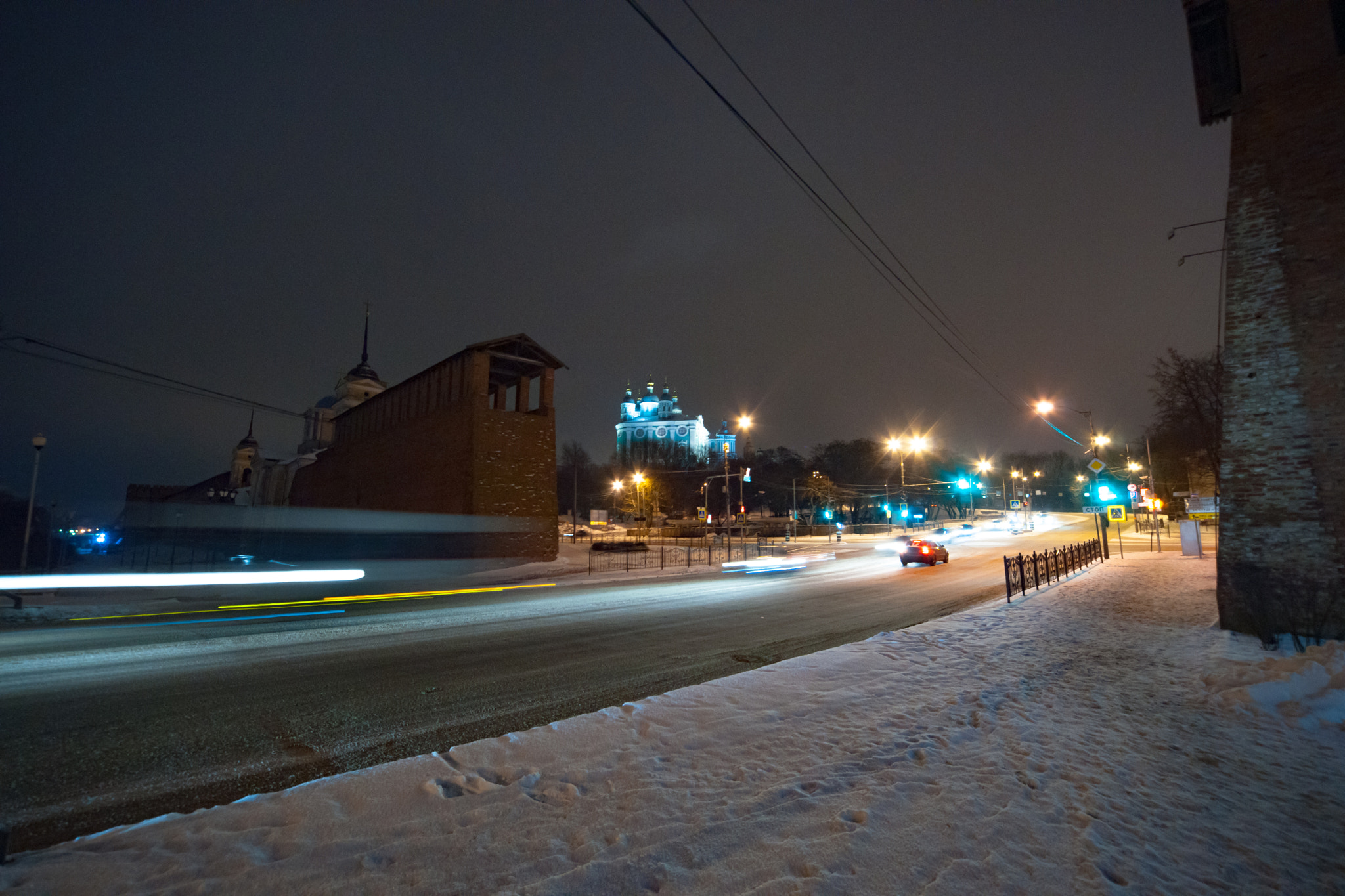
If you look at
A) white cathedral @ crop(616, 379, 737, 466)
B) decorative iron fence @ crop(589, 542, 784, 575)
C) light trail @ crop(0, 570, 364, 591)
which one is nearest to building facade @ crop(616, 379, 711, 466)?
white cathedral @ crop(616, 379, 737, 466)

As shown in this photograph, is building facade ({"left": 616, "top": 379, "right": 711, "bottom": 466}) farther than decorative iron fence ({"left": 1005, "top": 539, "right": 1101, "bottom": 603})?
Yes

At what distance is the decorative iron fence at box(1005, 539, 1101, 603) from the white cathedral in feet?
324

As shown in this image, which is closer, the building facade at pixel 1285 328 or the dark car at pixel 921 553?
the building facade at pixel 1285 328

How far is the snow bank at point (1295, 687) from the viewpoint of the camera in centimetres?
570

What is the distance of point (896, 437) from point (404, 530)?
98.7ft

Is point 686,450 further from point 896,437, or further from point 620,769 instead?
point 620,769

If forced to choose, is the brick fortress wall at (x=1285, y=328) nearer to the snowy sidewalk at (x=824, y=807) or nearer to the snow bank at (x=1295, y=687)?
the snow bank at (x=1295, y=687)

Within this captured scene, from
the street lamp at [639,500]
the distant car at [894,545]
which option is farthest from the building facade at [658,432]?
the distant car at [894,545]

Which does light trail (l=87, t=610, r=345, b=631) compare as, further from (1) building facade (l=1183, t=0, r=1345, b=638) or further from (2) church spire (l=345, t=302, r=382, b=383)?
(2) church spire (l=345, t=302, r=382, b=383)

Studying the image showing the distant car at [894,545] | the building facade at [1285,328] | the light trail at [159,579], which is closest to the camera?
the building facade at [1285,328]

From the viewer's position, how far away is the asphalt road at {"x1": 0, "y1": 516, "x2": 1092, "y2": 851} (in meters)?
4.27

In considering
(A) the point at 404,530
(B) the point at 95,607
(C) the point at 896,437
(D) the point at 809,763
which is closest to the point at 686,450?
(C) the point at 896,437

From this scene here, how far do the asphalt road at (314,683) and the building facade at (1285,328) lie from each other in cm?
557

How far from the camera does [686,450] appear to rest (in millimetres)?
130250
